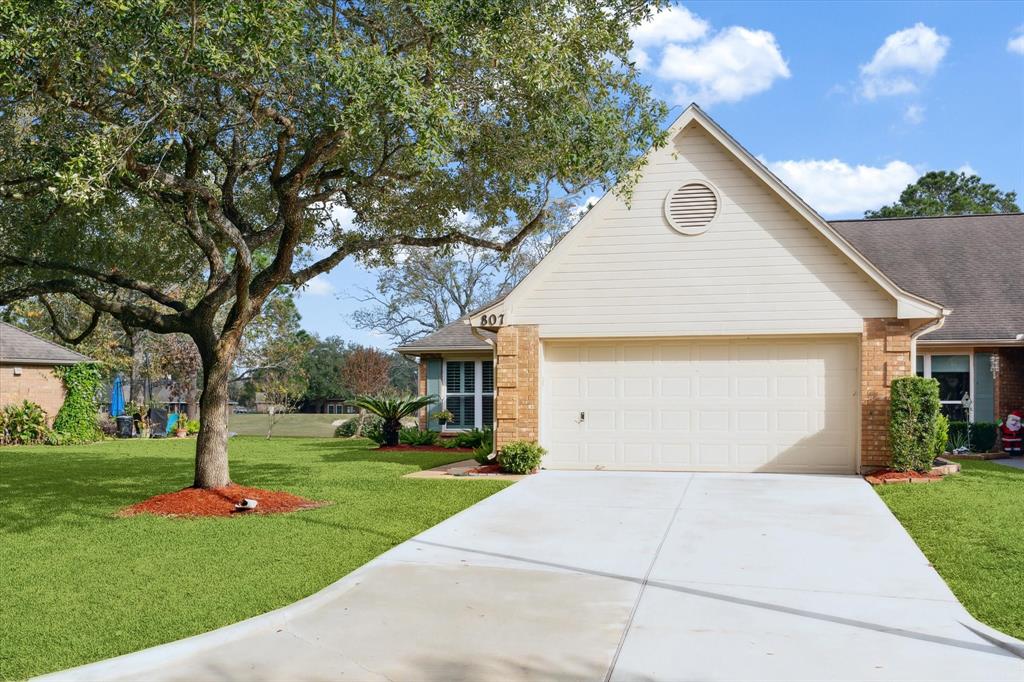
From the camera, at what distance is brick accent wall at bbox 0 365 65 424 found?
85.5ft

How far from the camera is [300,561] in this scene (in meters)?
7.80

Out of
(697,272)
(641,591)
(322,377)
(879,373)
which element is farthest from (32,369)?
(322,377)

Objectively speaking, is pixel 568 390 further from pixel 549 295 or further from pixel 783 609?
A: pixel 783 609

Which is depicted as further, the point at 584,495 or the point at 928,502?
the point at 584,495

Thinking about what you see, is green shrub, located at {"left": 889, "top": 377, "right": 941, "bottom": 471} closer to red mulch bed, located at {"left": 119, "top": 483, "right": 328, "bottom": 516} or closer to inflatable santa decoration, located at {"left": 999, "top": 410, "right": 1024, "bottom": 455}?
inflatable santa decoration, located at {"left": 999, "top": 410, "right": 1024, "bottom": 455}

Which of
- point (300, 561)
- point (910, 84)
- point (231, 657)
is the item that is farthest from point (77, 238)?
point (910, 84)

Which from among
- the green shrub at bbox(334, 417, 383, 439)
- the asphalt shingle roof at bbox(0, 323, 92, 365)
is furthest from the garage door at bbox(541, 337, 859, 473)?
the asphalt shingle roof at bbox(0, 323, 92, 365)

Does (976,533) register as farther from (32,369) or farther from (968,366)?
(32,369)

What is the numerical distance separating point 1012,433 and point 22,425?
2674cm

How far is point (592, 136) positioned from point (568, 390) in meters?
5.93

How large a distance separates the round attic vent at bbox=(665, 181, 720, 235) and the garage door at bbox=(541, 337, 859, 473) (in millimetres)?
2037

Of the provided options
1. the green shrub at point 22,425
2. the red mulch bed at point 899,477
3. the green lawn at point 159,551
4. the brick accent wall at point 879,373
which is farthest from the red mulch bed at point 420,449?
the green shrub at point 22,425

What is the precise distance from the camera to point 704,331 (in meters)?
14.6

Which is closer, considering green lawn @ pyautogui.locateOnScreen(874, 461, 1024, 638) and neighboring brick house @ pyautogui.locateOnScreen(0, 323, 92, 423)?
green lawn @ pyautogui.locateOnScreen(874, 461, 1024, 638)
